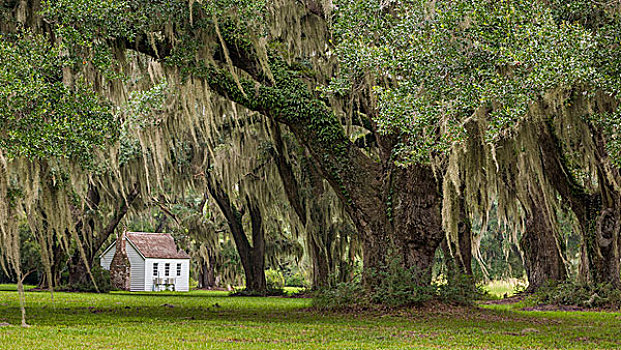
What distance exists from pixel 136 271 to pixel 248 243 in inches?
618

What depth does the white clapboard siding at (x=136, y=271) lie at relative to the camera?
3602 cm

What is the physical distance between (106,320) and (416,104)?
5824mm

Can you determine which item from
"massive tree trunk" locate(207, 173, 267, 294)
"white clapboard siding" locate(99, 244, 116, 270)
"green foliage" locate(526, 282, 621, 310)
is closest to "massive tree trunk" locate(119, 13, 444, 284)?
"green foliage" locate(526, 282, 621, 310)

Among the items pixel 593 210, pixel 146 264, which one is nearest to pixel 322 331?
pixel 593 210

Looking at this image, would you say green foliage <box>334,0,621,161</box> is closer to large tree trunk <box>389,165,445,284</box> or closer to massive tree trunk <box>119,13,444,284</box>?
large tree trunk <box>389,165,445,284</box>

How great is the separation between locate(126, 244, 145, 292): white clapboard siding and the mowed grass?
24996 millimetres

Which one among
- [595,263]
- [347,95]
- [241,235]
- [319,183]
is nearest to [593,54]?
[347,95]

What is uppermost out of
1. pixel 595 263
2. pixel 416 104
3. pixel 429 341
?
pixel 416 104

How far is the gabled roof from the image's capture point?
36.8 m

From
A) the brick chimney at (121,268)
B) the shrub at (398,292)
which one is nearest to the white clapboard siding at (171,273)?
the brick chimney at (121,268)

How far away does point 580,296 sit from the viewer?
44.9 ft

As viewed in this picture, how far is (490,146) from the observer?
9.99m

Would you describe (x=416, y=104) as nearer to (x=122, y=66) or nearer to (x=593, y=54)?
(x=593, y=54)

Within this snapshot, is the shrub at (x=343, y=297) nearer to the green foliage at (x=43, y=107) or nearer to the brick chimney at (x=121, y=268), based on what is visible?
the green foliage at (x=43, y=107)
